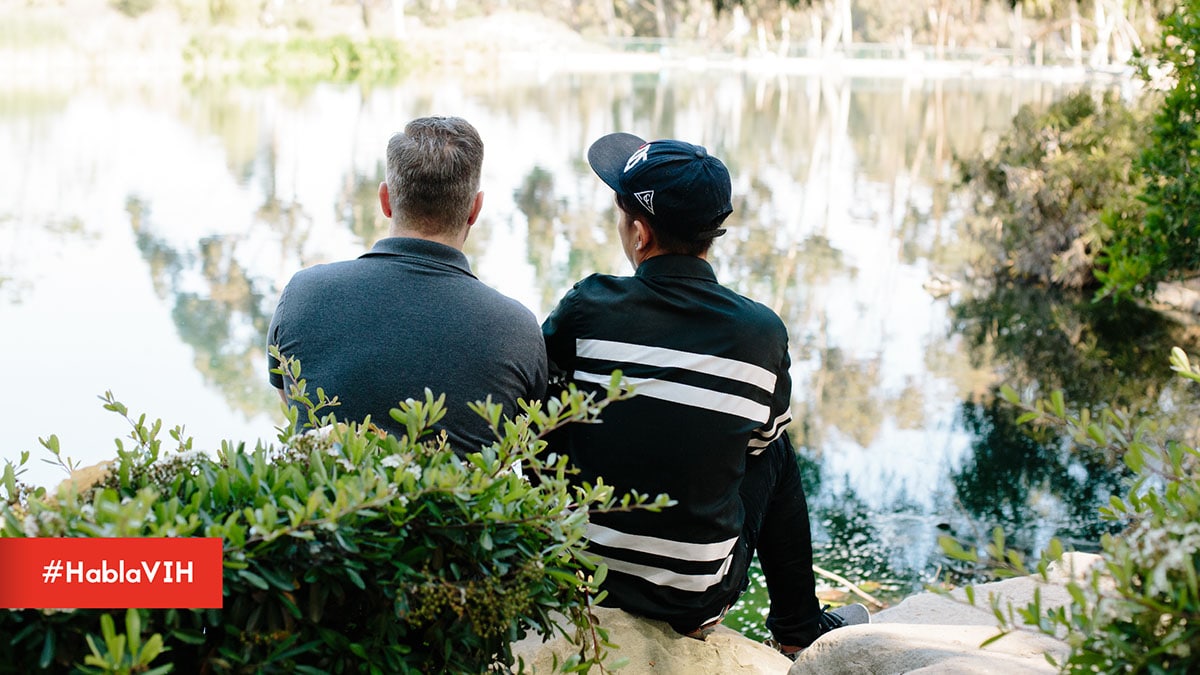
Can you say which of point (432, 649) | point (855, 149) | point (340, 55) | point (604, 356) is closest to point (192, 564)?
point (432, 649)

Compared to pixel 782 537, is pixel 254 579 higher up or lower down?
higher up

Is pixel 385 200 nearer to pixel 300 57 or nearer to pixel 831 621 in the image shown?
pixel 831 621

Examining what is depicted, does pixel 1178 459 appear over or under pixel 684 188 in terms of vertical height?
under

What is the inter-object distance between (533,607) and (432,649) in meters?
0.16

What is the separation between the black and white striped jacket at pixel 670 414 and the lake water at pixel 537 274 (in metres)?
2.48

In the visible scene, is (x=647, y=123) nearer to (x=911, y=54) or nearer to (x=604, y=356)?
(x=604, y=356)

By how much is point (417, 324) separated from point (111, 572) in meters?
0.97

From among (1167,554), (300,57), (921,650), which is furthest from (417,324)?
(300,57)

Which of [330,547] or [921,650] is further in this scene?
[921,650]

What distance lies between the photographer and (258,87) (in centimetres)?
2612

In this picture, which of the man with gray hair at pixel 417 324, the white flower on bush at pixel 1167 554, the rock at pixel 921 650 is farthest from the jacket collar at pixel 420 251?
the white flower on bush at pixel 1167 554

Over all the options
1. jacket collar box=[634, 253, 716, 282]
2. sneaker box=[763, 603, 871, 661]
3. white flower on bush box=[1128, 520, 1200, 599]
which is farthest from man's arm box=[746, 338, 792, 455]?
white flower on bush box=[1128, 520, 1200, 599]

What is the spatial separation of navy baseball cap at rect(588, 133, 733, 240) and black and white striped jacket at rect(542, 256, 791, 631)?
80 millimetres

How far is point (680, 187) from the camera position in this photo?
237 cm
